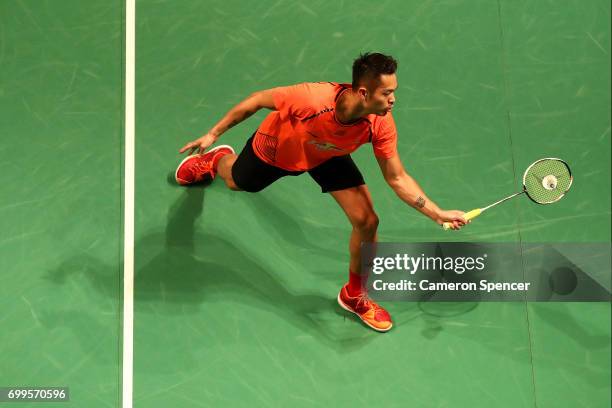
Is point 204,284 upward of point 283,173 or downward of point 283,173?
downward

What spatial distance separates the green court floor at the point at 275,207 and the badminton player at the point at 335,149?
5.5 inches

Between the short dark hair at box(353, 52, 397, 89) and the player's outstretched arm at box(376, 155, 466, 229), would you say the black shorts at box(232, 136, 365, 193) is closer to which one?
the player's outstretched arm at box(376, 155, 466, 229)

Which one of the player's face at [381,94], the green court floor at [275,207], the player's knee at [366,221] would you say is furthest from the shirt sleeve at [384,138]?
the green court floor at [275,207]

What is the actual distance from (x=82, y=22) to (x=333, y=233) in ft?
7.34

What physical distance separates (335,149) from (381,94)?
50 cm

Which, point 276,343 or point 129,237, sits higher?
point 129,237

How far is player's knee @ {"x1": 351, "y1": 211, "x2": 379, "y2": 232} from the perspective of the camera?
4.86m

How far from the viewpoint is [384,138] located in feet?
14.9

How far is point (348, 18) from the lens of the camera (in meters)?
5.45

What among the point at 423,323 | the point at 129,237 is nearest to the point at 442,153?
the point at 423,323

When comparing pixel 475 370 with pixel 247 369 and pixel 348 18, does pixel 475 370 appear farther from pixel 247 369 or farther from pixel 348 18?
pixel 348 18

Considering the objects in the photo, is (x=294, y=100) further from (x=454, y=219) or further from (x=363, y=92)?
(x=454, y=219)

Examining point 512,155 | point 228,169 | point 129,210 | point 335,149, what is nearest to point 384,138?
point 335,149

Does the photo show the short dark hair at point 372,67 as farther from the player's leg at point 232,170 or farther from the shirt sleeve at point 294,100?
the player's leg at point 232,170
